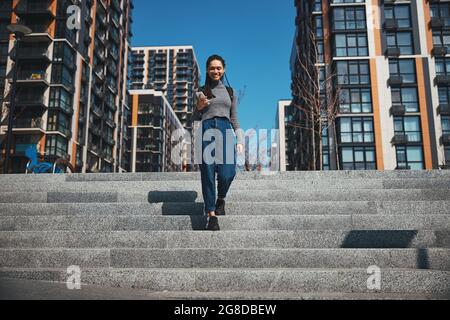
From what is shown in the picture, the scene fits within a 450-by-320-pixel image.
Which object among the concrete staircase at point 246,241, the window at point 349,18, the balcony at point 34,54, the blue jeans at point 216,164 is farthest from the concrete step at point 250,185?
the window at point 349,18

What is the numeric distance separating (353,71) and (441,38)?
33.7ft

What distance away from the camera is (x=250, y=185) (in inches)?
253

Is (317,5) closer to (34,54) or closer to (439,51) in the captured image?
(439,51)

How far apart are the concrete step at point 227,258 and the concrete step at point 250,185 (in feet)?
8.13

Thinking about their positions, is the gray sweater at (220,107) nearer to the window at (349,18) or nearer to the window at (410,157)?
the window at (410,157)

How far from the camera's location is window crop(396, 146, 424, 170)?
3875 cm

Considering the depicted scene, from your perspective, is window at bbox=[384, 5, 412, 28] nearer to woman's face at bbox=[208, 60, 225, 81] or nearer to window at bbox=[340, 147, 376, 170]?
window at bbox=[340, 147, 376, 170]

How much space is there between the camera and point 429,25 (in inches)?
1635

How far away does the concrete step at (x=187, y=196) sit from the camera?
5.64m

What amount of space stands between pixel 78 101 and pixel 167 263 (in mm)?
43585
